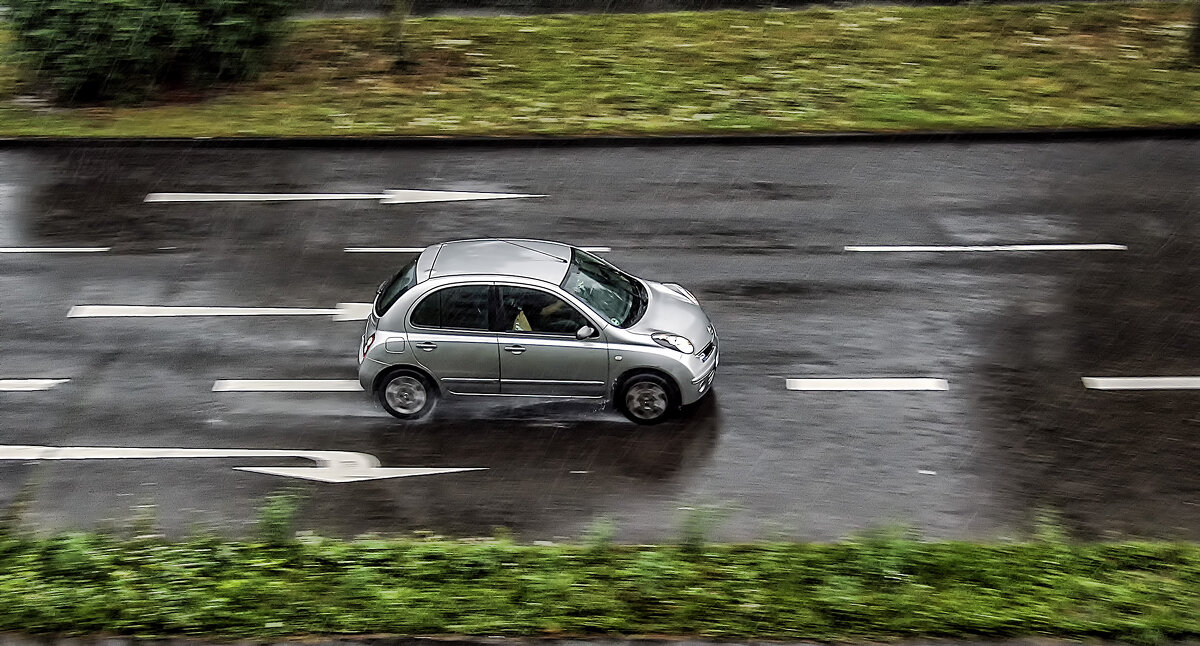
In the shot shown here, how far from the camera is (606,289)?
37.9ft

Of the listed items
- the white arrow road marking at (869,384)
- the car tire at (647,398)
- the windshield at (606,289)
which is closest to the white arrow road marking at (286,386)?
the windshield at (606,289)

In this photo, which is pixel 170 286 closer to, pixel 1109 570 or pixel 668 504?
Answer: pixel 668 504

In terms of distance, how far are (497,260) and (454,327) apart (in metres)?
0.80

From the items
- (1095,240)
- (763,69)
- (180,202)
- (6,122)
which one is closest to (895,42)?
(763,69)

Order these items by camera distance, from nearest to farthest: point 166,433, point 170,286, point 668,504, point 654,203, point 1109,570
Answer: point 1109,570
point 668,504
point 166,433
point 170,286
point 654,203

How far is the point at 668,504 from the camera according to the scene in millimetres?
9992

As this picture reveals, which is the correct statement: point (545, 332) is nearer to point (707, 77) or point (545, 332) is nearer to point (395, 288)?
point (395, 288)

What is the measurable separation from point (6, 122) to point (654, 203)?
11.4 m

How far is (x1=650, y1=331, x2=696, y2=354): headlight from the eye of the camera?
11.1 meters

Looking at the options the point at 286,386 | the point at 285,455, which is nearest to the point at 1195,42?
the point at 286,386

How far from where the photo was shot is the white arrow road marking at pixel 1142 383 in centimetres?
1158

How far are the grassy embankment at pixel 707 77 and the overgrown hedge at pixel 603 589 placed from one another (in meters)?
11.1

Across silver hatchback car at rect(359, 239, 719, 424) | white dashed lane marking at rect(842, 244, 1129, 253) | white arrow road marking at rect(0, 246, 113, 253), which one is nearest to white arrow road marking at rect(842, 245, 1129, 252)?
white dashed lane marking at rect(842, 244, 1129, 253)

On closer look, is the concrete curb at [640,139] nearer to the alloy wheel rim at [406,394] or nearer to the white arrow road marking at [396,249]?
the white arrow road marking at [396,249]
